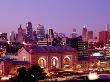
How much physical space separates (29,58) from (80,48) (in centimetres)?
1402

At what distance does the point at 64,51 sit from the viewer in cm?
3728

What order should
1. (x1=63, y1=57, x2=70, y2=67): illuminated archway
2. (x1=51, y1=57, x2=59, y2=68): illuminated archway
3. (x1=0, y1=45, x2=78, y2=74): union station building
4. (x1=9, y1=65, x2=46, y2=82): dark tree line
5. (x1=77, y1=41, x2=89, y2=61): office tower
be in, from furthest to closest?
(x1=77, y1=41, x2=89, y2=61): office tower → (x1=63, y1=57, x2=70, y2=67): illuminated archway → (x1=51, y1=57, x2=59, y2=68): illuminated archway → (x1=0, y1=45, x2=78, y2=74): union station building → (x1=9, y1=65, x2=46, y2=82): dark tree line

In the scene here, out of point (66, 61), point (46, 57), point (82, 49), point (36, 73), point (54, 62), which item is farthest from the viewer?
point (82, 49)

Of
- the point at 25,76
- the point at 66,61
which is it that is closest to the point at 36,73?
the point at 25,76

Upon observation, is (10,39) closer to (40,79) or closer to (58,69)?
(58,69)

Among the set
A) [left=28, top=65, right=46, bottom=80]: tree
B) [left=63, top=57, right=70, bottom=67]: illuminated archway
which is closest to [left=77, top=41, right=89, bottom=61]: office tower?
[left=63, top=57, right=70, bottom=67]: illuminated archway

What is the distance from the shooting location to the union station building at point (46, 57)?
114ft

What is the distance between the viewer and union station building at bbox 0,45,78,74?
34.9 m

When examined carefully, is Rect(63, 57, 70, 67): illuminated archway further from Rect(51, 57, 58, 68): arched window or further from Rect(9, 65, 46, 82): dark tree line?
Rect(9, 65, 46, 82): dark tree line

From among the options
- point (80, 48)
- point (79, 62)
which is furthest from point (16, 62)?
point (80, 48)

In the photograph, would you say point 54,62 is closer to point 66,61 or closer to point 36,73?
point 66,61

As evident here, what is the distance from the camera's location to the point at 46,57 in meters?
36.0

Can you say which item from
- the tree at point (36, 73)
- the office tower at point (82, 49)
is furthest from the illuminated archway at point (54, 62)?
the tree at point (36, 73)

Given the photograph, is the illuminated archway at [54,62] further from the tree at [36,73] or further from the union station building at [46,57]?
the tree at [36,73]
